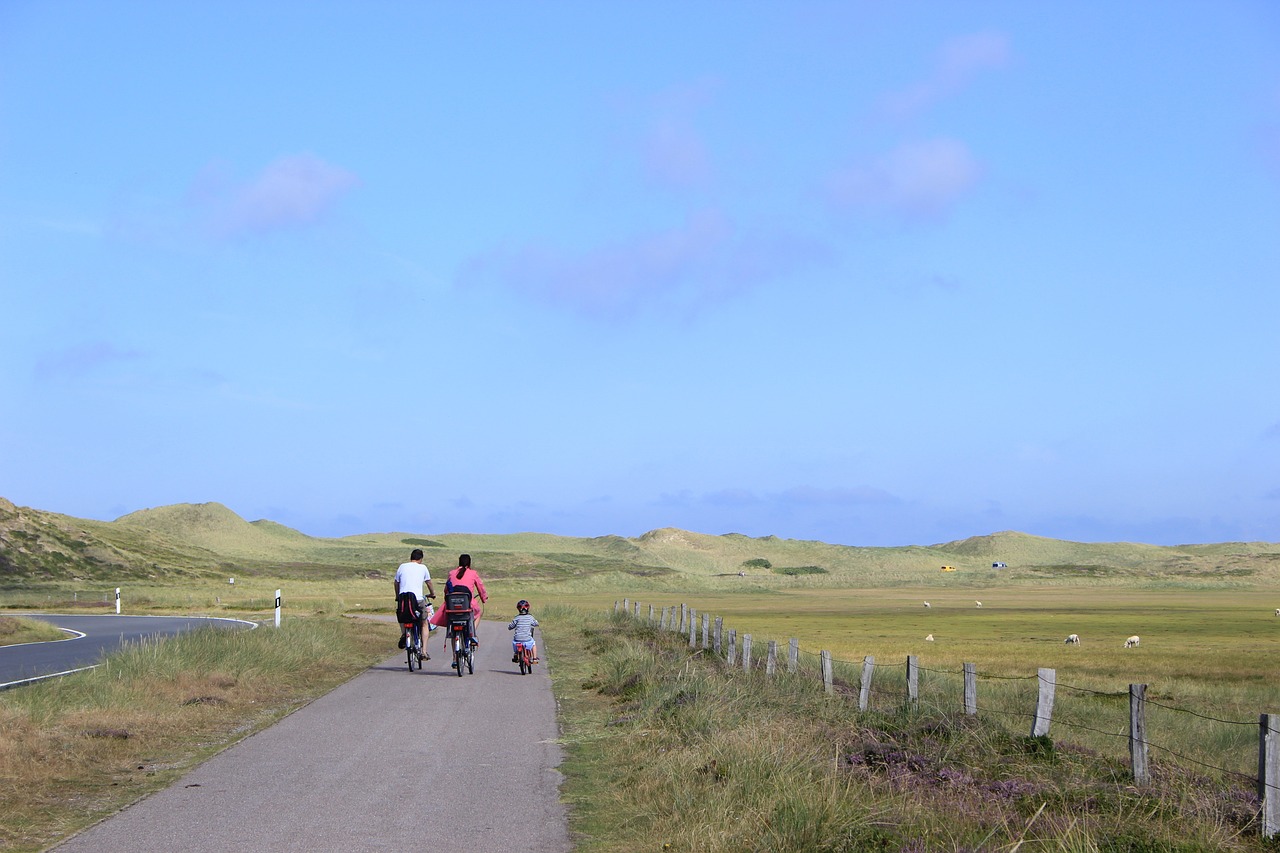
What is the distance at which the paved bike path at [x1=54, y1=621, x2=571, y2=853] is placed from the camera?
839cm

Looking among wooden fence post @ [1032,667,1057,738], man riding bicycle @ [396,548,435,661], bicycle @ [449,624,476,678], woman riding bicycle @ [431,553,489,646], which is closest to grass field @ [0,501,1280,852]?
wooden fence post @ [1032,667,1057,738]

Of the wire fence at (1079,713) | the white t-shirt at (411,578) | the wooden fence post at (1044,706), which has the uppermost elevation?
the white t-shirt at (411,578)

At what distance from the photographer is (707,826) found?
27.1 ft

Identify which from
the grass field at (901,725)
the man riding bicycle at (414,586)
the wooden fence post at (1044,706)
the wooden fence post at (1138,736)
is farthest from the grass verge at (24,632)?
the wooden fence post at (1138,736)

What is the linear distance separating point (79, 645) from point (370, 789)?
22.4 m

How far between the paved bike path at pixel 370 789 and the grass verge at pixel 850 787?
0.53m

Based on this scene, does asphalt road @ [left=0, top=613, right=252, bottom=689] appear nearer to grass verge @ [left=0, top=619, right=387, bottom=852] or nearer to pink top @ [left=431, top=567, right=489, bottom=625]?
grass verge @ [left=0, top=619, right=387, bottom=852]

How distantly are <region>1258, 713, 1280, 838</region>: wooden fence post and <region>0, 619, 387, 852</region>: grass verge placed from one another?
8.65 m

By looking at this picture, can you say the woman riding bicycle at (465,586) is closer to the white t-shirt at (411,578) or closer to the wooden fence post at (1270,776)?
the white t-shirt at (411,578)

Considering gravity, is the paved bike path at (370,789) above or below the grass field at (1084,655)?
above

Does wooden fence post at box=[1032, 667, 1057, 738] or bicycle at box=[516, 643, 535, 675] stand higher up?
wooden fence post at box=[1032, 667, 1057, 738]

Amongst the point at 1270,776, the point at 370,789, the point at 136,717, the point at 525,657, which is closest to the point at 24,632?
the point at 525,657

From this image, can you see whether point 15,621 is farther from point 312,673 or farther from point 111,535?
point 111,535

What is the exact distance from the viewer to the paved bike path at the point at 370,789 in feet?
27.5
